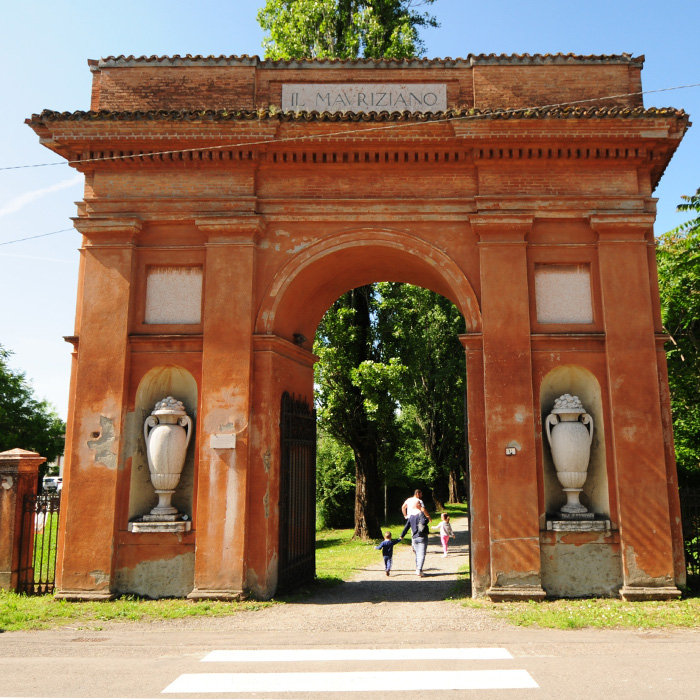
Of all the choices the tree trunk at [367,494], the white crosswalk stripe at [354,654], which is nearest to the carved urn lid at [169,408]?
the white crosswalk stripe at [354,654]

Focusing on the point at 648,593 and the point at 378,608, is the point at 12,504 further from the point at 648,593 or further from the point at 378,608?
the point at 648,593

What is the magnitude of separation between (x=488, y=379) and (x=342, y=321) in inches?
339

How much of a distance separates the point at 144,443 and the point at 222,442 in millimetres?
1323

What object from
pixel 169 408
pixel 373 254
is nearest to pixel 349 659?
pixel 169 408

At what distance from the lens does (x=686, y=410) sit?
49.3ft

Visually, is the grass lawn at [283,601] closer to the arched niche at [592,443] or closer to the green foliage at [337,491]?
the arched niche at [592,443]

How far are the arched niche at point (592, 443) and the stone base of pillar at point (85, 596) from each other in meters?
6.45

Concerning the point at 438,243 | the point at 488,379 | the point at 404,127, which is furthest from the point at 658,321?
the point at 404,127

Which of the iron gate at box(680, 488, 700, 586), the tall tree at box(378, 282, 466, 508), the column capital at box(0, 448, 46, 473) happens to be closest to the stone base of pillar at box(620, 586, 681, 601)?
the iron gate at box(680, 488, 700, 586)

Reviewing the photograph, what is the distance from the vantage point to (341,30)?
17469 millimetres

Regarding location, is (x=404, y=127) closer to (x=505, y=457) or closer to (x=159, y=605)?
(x=505, y=457)

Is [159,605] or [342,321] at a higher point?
[342,321]

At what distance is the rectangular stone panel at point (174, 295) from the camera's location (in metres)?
9.73

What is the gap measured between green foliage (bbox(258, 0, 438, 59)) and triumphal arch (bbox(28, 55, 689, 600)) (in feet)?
24.5
